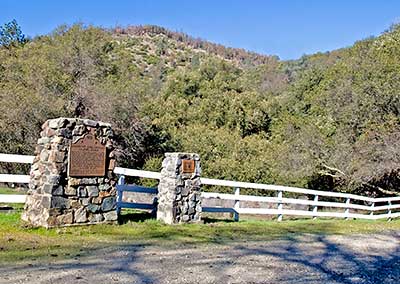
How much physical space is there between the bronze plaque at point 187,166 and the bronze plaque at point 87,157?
178 cm

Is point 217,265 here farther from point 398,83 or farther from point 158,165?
point 398,83

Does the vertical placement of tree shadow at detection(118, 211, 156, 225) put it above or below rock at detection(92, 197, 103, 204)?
below

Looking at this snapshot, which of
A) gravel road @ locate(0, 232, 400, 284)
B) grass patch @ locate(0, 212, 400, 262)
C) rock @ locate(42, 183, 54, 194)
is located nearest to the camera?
gravel road @ locate(0, 232, 400, 284)

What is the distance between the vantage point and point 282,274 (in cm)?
529

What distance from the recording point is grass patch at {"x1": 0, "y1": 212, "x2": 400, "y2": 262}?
5.87 meters

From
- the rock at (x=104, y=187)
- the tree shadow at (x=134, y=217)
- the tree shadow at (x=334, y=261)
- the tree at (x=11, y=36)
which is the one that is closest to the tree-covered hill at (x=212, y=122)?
the tree at (x=11, y=36)

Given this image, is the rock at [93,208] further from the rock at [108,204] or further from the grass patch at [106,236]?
the grass patch at [106,236]

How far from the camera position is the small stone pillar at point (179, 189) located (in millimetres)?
8773

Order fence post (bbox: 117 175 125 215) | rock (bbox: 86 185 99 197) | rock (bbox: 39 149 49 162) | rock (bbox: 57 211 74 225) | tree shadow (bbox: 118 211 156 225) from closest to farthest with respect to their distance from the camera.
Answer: rock (bbox: 57 211 74 225) → rock (bbox: 39 149 49 162) → rock (bbox: 86 185 99 197) → tree shadow (bbox: 118 211 156 225) → fence post (bbox: 117 175 125 215)

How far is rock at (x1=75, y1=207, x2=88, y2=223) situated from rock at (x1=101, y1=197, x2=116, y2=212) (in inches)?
14.5

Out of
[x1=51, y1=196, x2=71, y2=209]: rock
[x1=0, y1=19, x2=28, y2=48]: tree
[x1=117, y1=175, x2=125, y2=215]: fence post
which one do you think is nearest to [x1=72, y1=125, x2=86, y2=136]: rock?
[x1=51, y1=196, x2=71, y2=209]: rock

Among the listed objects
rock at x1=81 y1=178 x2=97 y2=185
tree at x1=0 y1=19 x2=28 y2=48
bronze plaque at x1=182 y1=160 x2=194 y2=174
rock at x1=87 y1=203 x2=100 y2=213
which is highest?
tree at x1=0 y1=19 x2=28 y2=48

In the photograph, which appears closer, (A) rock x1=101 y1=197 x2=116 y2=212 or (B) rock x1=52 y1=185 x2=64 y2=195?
(B) rock x1=52 y1=185 x2=64 y2=195

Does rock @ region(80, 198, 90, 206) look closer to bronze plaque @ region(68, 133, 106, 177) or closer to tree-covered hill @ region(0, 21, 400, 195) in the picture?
bronze plaque @ region(68, 133, 106, 177)
